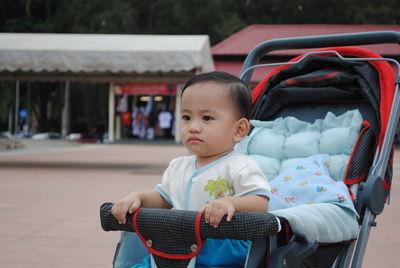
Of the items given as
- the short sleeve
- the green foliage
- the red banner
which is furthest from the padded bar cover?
the green foliage

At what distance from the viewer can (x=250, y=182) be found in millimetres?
2000

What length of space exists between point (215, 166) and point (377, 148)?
1.08 metres

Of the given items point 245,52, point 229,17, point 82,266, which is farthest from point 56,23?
point 82,266

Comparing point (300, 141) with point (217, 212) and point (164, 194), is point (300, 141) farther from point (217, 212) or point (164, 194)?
point (217, 212)

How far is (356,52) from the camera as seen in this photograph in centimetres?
324

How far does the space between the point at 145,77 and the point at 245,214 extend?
9.92m

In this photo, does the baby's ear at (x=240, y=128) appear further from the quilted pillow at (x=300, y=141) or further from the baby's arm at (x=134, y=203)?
the quilted pillow at (x=300, y=141)

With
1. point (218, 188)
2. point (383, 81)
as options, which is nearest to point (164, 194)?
point (218, 188)

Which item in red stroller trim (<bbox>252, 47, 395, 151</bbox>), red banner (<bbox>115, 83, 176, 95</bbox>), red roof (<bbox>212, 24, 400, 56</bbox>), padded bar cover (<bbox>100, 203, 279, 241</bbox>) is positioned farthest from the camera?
red roof (<bbox>212, 24, 400, 56</bbox>)

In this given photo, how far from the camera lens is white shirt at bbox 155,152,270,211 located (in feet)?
6.59

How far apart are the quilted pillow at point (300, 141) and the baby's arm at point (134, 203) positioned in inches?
42.6

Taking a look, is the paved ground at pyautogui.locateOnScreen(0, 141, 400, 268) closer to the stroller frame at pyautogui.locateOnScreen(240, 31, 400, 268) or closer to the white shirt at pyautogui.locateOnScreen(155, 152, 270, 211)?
the stroller frame at pyautogui.locateOnScreen(240, 31, 400, 268)

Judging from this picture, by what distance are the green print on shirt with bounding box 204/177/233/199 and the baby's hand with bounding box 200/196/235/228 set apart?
273mm

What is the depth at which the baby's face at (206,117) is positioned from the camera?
2.01 m
